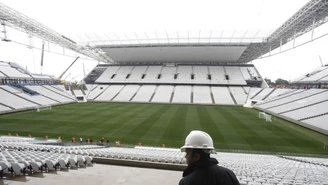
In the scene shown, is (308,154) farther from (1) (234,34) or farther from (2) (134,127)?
(1) (234,34)

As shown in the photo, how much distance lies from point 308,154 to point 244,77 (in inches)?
1769

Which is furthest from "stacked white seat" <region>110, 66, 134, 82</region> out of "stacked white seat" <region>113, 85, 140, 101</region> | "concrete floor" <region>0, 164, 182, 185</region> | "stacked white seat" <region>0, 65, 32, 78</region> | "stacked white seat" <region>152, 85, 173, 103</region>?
"concrete floor" <region>0, 164, 182, 185</region>

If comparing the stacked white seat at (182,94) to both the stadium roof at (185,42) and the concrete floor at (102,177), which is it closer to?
the stadium roof at (185,42)

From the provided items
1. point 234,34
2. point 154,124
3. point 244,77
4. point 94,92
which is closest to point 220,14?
point 234,34

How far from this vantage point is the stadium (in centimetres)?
641

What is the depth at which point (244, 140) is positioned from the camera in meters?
17.7

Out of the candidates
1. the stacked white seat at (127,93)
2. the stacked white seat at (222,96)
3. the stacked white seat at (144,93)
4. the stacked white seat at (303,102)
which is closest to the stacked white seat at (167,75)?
the stacked white seat at (144,93)

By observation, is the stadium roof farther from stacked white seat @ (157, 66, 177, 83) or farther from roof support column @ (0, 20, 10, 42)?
stacked white seat @ (157, 66, 177, 83)

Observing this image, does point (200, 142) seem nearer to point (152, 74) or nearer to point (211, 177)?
point (211, 177)

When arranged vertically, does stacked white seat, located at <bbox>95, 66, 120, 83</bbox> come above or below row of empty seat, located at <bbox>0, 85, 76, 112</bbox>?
above

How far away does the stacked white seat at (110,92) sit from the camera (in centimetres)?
5078

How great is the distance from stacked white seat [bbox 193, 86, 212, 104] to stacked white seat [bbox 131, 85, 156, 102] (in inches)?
451

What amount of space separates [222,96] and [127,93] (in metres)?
24.3

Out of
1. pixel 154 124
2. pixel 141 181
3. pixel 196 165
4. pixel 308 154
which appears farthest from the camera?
pixel 154 124
